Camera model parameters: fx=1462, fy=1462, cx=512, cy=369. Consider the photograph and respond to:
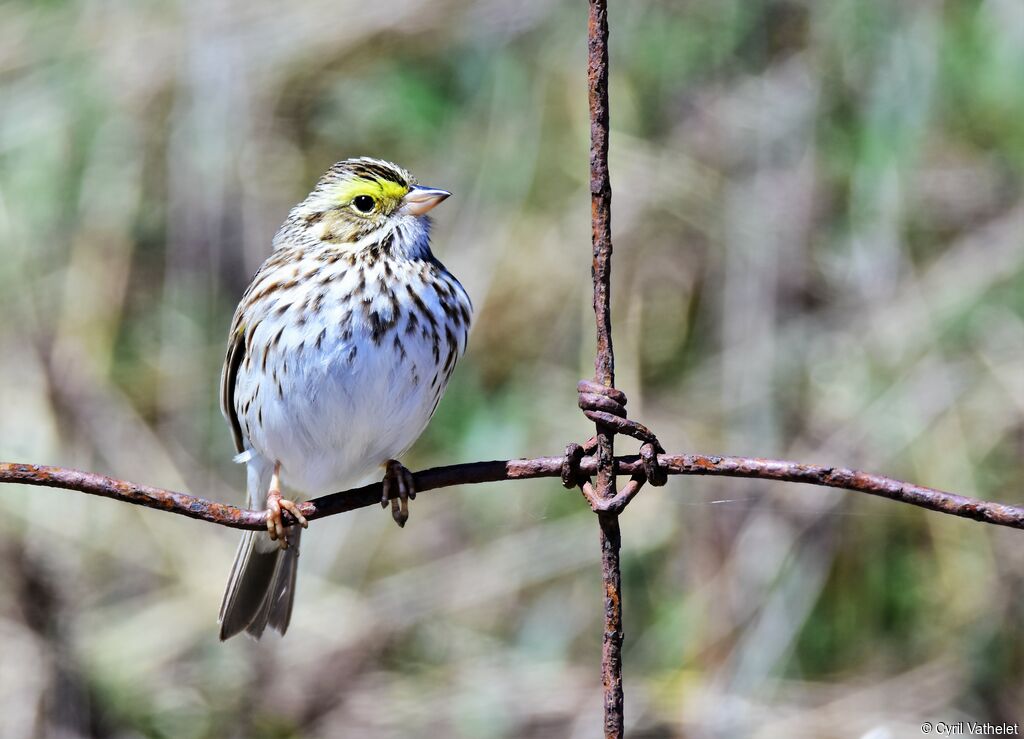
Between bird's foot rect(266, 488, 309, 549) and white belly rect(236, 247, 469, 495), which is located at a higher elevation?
white belly rect(236, 247, 469, 495)

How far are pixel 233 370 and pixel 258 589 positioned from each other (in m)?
0.41

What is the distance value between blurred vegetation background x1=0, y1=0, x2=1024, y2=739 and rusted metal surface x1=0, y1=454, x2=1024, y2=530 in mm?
2091

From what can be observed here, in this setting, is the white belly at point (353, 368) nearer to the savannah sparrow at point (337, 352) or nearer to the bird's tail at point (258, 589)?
the savannah sparrow at point (337, 352)

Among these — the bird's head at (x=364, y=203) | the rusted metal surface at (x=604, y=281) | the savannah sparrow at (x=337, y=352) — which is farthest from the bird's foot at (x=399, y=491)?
the rusted metal surface at (x=604, y=281)

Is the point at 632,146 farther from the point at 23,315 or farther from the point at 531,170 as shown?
the point at 23,315

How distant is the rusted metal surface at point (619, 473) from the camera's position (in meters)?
1.46

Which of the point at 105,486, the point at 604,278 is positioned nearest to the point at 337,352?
the point at 105,486

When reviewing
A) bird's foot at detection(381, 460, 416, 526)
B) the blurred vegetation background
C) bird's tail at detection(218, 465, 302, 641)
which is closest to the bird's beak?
bird's foot at detection(381, 460, 416, 526)

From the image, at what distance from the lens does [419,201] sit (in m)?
2.59

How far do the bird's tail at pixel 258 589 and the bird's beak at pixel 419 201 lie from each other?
61 cm

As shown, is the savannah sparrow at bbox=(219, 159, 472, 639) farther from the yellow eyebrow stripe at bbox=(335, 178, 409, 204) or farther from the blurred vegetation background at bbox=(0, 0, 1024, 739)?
the blurred vegetation background at bbox=(0, 0, 1024, 739)

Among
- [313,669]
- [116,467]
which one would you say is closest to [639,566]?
[313,669]

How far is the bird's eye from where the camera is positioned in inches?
104

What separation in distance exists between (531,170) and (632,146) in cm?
29
